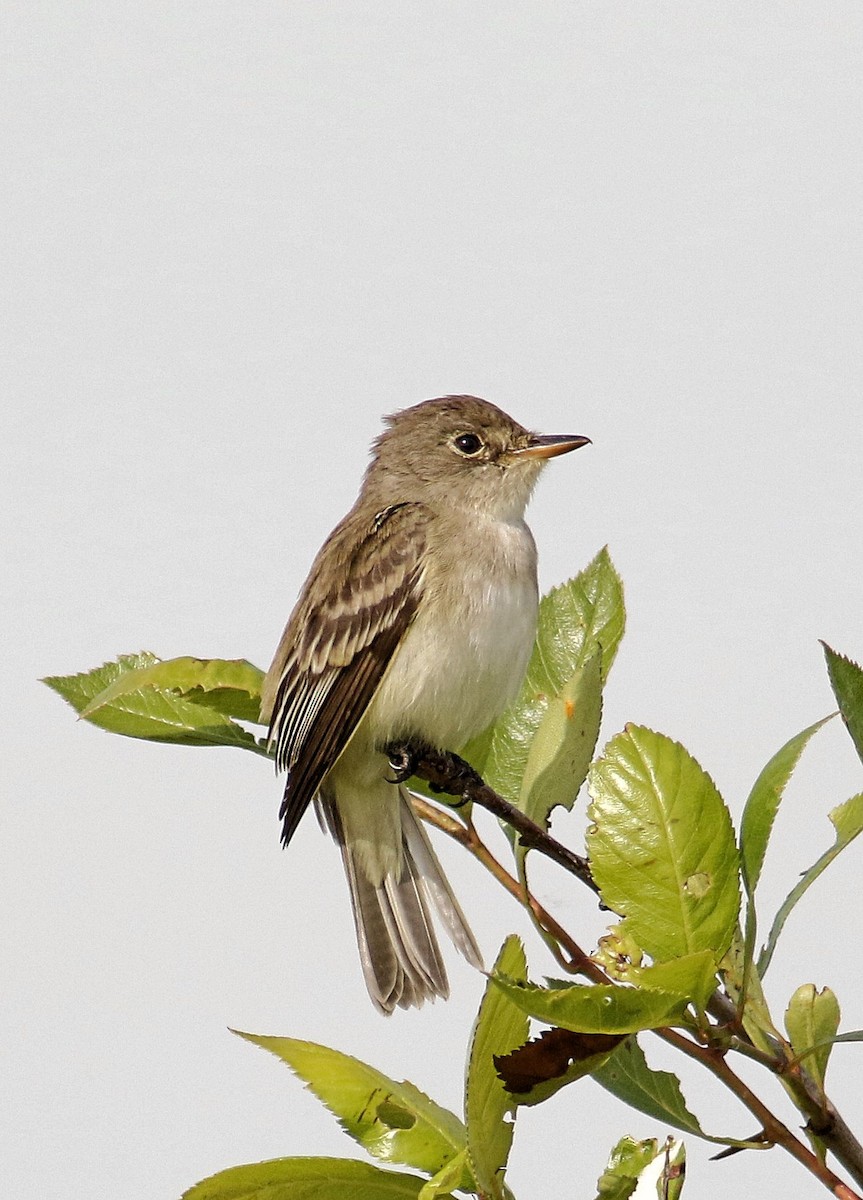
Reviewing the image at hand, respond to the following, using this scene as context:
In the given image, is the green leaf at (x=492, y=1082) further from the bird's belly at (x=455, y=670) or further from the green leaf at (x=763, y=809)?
the bird's belly at (x=455, y=670)

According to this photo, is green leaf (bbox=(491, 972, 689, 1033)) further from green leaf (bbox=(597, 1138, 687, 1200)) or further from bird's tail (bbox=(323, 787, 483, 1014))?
bird's tail (bbox=(323, 787, 483, 1014))

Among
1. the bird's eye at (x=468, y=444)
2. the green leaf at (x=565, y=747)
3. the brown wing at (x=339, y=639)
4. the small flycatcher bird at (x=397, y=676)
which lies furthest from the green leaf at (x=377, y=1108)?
the bird's eye at (x=468, y=444)

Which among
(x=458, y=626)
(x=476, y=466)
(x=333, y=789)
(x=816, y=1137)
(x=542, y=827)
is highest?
(x=476, y=466)

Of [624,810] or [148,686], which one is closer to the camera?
[624,810]

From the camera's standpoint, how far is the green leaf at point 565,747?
232 cm

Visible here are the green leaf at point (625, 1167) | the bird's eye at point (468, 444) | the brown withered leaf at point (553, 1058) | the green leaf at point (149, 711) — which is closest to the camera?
the brown withered leaf at point (553, 1058)

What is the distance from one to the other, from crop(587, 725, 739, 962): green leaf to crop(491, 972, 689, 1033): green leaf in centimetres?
15

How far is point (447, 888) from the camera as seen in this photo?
184 inches

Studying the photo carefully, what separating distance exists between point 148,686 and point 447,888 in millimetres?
2275

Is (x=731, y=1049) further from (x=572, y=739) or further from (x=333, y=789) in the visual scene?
(x=333, y=789)

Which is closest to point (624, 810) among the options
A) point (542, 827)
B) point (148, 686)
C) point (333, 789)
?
point (542, 827)

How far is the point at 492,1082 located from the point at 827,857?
59 cm

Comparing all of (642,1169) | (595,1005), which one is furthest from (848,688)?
(642,1169)

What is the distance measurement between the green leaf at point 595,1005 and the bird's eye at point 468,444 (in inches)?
144
